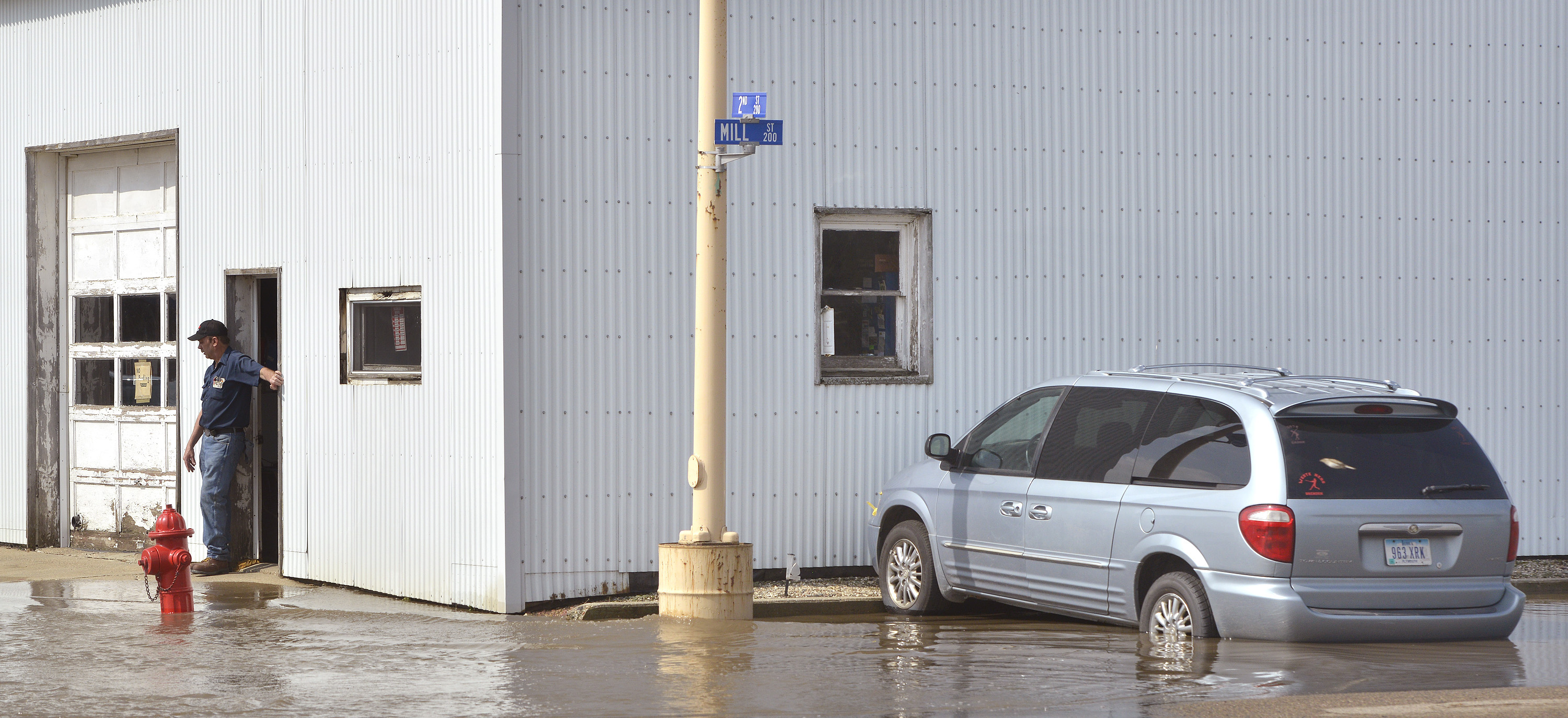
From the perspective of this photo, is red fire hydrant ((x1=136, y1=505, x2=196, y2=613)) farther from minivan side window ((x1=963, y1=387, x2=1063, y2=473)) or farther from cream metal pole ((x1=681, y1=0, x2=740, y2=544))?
minivan side window ((x1=963, y1=387, x2=1063, y2=473))

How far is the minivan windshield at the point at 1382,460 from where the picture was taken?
27.8 feet

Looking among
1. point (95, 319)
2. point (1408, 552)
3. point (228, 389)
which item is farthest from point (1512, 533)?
point (95, 319)

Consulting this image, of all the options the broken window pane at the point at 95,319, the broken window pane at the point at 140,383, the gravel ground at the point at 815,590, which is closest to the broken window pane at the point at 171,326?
the broken window pane at the point at 140,383

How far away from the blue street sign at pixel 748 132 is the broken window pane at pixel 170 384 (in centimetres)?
637

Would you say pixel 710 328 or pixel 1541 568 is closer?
pixel 710 328

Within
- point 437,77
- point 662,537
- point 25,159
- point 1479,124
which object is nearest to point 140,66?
point 25,159

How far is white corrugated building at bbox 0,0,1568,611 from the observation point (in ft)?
36.4

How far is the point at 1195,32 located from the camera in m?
12.8

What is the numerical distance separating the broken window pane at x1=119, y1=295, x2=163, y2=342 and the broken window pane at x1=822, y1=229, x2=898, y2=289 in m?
6.05

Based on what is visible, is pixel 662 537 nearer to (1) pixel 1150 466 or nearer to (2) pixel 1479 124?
(1) pixel 1150 466

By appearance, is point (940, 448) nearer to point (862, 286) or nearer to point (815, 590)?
point (815, 590)

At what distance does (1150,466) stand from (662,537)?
146 inches

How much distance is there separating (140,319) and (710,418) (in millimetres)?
6659

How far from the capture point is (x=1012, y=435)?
10453 mm
